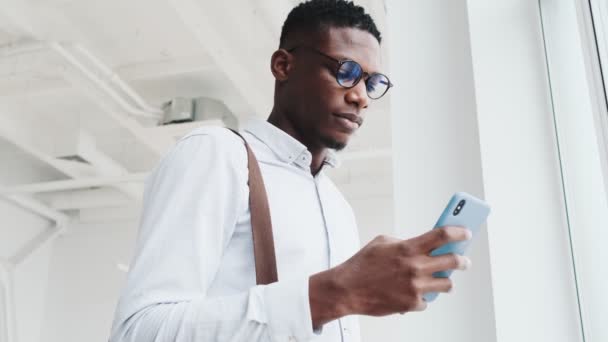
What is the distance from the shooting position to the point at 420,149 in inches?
55.2

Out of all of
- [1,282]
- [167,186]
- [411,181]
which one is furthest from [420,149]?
[1,282]

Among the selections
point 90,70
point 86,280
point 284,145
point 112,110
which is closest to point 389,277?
point 284,145

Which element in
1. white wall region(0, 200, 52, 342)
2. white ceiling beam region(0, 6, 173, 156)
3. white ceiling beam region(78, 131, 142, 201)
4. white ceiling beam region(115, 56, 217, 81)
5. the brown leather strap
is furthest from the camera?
white wall region(0, 200, 52, 342)

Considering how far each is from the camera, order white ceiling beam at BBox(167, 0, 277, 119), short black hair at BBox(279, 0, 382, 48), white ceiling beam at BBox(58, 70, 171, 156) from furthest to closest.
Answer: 1. white ceiling beam at BBox(58, 70, 171, 156)
2. white ceiling beam at BBox(167, 0, 277, 119)
3. short black hair at BBox(279, 0, 382, 48)

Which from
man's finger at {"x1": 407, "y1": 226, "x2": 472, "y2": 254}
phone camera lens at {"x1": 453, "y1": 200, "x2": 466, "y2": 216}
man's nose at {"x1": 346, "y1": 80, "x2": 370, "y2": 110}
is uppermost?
man's nose at {"x1": 346, "y1": 80, "x2": 370, "y2": 110}

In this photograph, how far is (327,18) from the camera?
54.4 inches

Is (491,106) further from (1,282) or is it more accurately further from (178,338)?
(1,282)

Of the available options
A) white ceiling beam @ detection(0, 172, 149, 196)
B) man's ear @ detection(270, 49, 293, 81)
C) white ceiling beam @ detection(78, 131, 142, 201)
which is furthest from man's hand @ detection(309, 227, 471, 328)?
white ceiling beam @ detection(78, 131, 142, 201)

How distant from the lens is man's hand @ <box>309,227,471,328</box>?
0.76 metres

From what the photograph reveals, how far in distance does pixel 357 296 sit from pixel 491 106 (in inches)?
30.1

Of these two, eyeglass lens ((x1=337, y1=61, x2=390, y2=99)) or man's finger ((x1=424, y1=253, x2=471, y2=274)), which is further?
eyeglass lens ((x1=337, y1=61, x2=390, y2=99))

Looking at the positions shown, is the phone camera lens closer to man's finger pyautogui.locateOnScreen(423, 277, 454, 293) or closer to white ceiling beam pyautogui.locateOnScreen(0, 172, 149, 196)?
man's finger pyautogui.locateOnScreen(423, 277, 454, 293)

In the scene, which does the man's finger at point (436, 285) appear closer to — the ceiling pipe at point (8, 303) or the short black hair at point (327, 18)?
the short black hair at point (327, 18)

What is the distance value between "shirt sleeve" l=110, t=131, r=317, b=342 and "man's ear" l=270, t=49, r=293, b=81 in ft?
1.18
